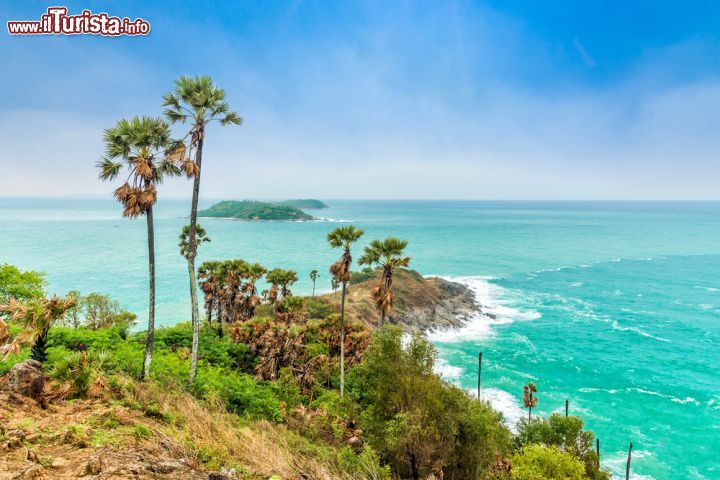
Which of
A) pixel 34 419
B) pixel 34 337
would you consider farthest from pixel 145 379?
pixel 34 419

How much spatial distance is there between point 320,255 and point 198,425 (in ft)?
362

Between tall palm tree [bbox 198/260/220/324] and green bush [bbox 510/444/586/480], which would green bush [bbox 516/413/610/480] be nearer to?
green bush [bbox 510/444/586/480]

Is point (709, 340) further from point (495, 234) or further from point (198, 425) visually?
point (495, 234)

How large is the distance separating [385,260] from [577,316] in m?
55.7

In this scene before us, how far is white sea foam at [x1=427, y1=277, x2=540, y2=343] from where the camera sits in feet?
187

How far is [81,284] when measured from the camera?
75.4m

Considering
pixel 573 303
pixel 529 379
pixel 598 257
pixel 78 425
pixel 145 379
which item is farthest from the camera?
pixel 598 257

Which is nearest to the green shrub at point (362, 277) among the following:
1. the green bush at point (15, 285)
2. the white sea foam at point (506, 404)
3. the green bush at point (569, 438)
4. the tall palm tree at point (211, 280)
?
the white sea foam at point (506, 404)

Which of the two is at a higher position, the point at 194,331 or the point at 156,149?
the point at 156,149

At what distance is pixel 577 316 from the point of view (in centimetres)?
6278

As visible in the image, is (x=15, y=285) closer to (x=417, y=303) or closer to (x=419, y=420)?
(x=419, y=420)

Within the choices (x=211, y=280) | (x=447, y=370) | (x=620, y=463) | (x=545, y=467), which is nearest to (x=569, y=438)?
(x=545, y=467)

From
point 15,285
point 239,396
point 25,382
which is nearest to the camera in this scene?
point 25,382

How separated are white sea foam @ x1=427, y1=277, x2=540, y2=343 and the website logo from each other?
51777mm
